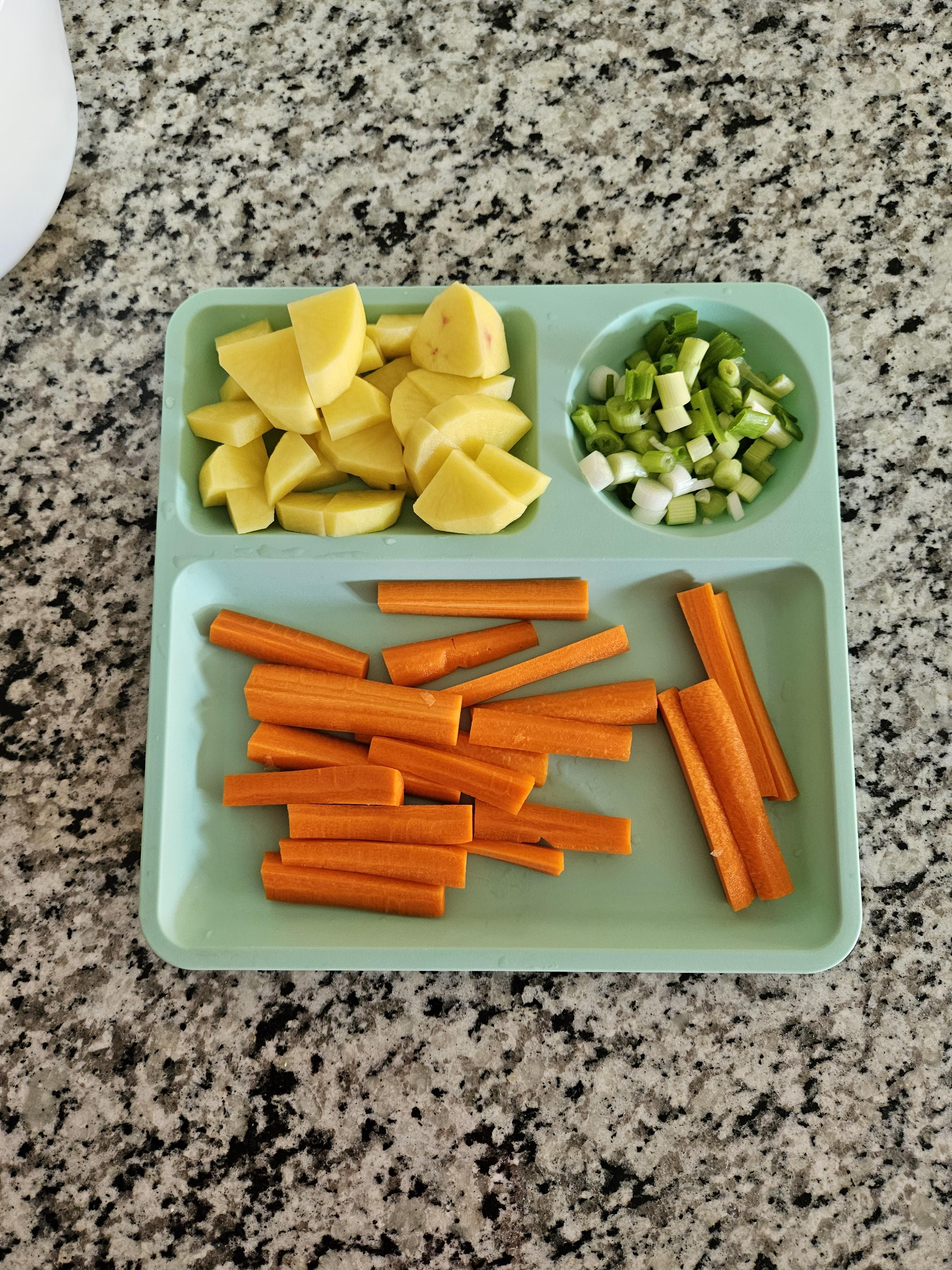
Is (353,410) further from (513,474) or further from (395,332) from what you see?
(513,474)

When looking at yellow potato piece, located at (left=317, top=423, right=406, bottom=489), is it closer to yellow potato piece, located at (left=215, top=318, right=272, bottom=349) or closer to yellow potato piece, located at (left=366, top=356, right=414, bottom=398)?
yellow potato piece, located at (left=366, top=356, right=414, bottom=398)

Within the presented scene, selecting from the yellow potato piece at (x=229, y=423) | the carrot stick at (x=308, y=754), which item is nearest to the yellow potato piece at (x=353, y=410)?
the yellow potato piece at (x=229, y=423)

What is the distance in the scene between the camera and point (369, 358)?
4.96 feet

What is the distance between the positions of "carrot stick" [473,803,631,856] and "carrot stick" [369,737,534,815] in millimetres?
21

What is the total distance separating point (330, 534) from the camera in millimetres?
1485

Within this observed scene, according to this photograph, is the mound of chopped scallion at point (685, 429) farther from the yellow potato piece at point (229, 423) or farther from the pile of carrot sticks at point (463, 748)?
the yellow potato piece at point (229, 423)

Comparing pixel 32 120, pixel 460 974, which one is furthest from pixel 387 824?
pixel 32 120

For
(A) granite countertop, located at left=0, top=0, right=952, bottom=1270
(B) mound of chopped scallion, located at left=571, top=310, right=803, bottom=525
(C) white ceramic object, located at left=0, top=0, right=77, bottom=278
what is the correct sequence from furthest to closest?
(B) mound of chopped scallion, located at left=571, top=310, right=803, bottom=525
(A) granite countertop, located at left=0, top=0, right=952, bottom=1270
(C) white ceramic object, located at left=0, top=0, right=77, bottom=278

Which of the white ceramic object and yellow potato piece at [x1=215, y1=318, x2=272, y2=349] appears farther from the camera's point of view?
yellow potato piece at [x1=215, y1=318, x2=272, y2=349]

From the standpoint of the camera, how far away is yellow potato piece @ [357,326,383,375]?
151cm

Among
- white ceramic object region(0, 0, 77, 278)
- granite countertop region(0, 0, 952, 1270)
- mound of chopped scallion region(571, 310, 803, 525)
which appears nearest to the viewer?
white ceramic object region(0, 0, 77, 278)

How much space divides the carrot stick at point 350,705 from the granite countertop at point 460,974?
0.26 metres

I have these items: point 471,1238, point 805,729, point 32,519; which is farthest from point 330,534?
point 471,1238

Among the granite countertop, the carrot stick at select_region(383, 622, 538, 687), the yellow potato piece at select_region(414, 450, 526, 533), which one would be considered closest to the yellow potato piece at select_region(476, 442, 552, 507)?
the yellow potato piece at select_region(414, 450, 526, 533)
